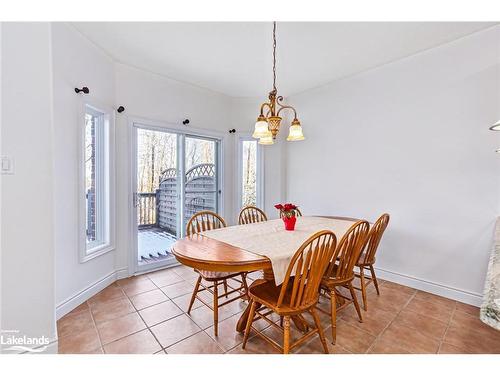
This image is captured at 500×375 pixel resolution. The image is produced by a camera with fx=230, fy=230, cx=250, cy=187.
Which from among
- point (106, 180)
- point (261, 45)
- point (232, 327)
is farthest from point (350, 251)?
point (106, 180)

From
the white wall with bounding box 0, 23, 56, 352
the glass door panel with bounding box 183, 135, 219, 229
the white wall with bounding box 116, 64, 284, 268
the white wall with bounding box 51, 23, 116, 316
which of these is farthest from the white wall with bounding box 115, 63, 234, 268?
the white wall with bounding box 0, 23, 56, 352

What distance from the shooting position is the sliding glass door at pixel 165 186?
309cm

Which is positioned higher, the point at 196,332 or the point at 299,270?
the point at 299,270

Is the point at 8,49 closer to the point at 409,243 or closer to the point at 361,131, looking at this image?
the point at 361,131

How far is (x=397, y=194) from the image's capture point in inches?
108

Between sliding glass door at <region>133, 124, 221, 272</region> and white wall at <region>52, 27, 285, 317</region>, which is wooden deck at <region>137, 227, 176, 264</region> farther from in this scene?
white wall at <region>52, 27, 285, 317</region>

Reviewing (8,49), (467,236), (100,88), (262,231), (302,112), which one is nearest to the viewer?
(8,49)

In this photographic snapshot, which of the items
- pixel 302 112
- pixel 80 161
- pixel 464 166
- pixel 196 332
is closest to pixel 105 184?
pixel 80 161

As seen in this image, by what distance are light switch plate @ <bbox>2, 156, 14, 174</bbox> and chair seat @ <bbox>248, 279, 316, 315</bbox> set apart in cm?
171

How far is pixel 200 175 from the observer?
3.71 meters

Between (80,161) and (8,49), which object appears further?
(80,161)

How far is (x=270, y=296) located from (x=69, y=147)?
87.4 inches

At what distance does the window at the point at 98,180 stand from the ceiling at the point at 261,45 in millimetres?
807
